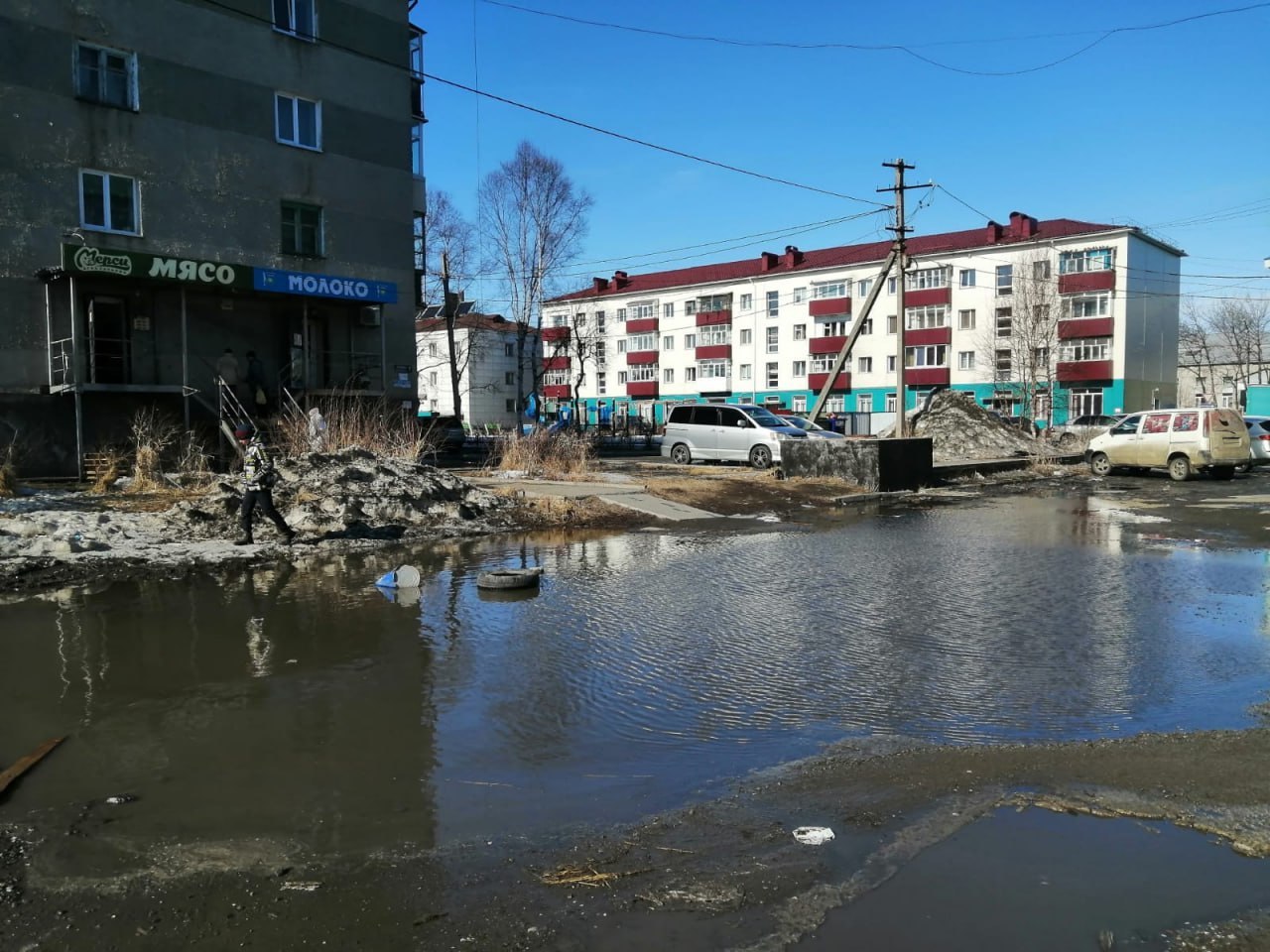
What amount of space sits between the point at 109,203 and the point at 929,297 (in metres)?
53.8

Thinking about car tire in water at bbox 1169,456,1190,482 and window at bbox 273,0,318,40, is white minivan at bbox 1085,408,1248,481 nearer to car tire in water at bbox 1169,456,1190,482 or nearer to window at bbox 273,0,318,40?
car tire in water at bbox 1169,456,1190,482

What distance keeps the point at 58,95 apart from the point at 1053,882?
24.8 metres

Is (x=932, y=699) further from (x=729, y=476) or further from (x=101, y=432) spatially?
(x=101, y=432)

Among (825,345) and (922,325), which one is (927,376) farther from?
(825,345)

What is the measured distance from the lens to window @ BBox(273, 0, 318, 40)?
24.4 m

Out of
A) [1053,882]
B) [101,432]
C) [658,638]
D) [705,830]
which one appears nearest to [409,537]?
[658,638]

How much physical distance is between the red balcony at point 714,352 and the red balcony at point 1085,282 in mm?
26696

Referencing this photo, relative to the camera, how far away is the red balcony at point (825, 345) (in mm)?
68250

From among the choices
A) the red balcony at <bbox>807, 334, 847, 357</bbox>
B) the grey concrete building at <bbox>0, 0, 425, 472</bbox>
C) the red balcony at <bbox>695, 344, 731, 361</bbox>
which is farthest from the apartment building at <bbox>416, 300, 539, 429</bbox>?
the grey concrete building at <bbox>0, 0, 425, 472</bbox>

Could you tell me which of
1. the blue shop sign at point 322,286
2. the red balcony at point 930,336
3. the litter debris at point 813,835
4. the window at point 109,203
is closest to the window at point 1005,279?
the red balcony at point 930,336

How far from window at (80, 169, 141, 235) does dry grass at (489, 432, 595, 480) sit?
34.5 ft

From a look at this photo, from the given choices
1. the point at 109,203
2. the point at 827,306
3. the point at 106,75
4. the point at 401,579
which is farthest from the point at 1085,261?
the point at 401,579

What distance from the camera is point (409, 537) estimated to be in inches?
522

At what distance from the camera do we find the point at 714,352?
76.2 meters
